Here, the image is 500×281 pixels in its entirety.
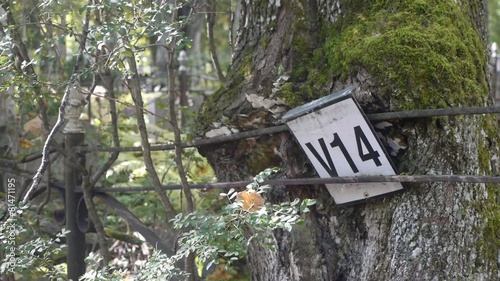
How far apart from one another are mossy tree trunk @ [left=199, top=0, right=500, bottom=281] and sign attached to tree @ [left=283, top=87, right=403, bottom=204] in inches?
3.2

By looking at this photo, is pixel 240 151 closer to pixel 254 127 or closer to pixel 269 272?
pixel 254 127

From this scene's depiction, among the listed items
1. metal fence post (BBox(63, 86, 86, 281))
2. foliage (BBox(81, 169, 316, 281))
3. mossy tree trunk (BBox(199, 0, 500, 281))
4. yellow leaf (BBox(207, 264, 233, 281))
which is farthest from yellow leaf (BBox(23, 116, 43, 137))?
foliage (BBox(81, 169, 316, 281))

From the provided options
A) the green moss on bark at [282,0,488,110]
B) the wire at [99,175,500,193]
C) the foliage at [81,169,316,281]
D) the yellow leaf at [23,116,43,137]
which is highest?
the yellow leaf at [23,116,43,137]

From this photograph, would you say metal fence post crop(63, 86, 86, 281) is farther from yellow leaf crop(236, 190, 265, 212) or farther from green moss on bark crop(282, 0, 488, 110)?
yellow leaf crop(236, 190, 265, 212)

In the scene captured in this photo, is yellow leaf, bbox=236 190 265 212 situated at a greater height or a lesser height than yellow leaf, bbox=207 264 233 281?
greater

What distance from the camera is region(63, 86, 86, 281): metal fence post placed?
423 cm

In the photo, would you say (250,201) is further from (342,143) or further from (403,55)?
(403,55)

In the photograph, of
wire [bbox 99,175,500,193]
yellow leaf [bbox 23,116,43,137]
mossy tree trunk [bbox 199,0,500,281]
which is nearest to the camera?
wire [bbox 99,175,500,193]

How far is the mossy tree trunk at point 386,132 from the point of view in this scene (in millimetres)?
2701

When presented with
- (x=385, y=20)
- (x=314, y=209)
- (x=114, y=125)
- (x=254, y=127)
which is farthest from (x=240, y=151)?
(x=114, y=125)

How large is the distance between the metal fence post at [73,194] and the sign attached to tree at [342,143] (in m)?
1.84

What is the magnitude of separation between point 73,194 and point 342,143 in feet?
7.05

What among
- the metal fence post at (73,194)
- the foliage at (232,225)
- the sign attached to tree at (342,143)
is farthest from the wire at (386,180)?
the metal fence post at (73,194)

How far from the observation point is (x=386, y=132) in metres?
2.80
